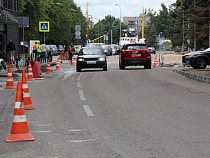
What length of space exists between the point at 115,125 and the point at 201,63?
21.6 meters

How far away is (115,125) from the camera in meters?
10.2

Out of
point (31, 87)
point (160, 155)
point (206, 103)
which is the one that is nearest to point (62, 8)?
point (31, 87)

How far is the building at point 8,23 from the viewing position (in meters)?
43.1

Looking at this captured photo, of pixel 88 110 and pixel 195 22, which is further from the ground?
pixel 195 22

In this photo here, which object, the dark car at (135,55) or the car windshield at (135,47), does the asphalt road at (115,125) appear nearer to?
the dark car at (135,55)

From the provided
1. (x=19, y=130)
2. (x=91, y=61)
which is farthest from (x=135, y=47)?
(x=19, y=130)

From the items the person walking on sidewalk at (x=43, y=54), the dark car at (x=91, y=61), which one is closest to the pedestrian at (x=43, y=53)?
the person walking on sidewalk at (x=43, y=54)

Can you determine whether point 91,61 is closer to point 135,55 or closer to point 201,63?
point 135,55

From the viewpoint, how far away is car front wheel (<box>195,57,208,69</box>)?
101 ft

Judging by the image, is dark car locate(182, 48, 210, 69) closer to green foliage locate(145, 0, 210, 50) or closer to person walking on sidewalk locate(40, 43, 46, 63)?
green foliage locate(145, 0, 210, 50)

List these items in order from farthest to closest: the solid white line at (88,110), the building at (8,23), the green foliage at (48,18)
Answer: the green foliage at (48,18)
the building at (8,23)
the solid white line at (88,110)

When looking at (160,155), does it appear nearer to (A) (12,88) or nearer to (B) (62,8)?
(A) (12,88)

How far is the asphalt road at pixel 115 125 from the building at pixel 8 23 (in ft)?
87.5

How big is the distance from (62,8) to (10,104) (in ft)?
286
